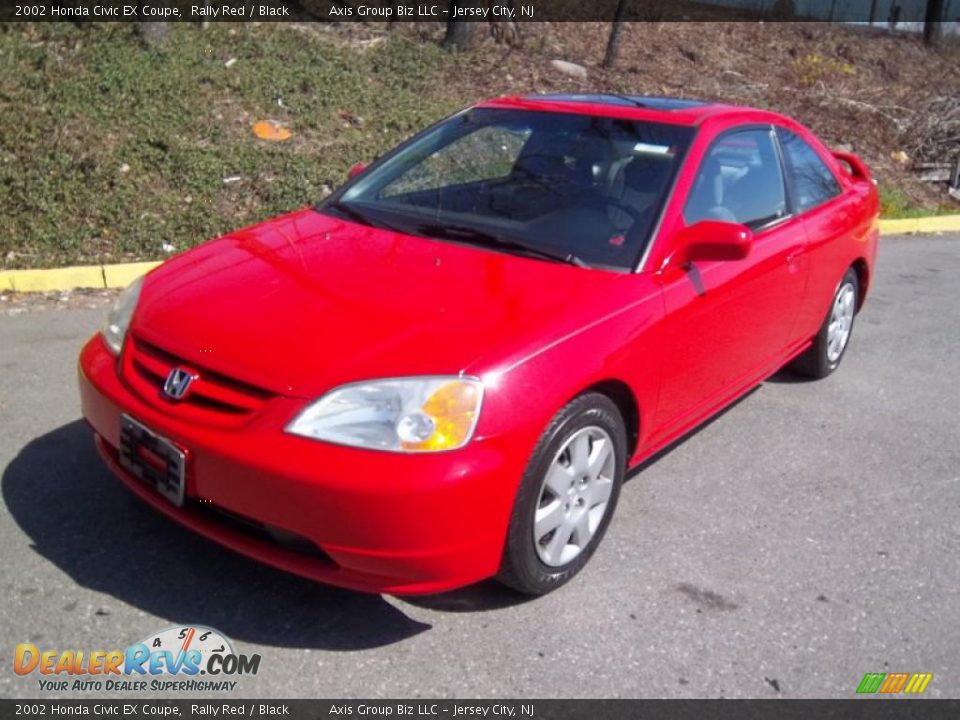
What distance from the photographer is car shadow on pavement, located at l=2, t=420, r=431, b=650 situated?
3084 mm

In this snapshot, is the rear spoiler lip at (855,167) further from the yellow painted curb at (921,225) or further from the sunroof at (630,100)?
the yellow painted curb at (921,225)

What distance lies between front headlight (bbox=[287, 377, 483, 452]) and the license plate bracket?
42 centimetres

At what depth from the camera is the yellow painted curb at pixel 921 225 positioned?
34.9 feet

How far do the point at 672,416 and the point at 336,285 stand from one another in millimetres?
1390

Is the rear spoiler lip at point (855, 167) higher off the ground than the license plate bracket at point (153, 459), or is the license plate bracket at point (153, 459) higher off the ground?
the rear spoiler lip at point (855, 167)

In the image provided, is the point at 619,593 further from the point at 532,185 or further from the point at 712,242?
the point at 532,185

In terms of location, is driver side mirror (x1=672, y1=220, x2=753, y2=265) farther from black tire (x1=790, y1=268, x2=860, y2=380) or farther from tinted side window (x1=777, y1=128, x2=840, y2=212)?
black tire (x1=790, y1=268, x2=860, y2=380)

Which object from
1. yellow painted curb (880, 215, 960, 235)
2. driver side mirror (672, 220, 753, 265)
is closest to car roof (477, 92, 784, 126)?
driver side mirror (672, 220, 753, 265)

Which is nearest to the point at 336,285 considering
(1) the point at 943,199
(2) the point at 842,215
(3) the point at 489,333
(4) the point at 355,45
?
(3) the point at 489,333

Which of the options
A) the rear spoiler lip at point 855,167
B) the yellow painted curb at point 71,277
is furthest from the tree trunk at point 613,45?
the yellow painted curb at point 71,277

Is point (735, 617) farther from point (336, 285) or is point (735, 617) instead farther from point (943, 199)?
point (943, 199)

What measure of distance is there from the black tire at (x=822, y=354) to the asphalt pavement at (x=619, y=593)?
78 centimetres

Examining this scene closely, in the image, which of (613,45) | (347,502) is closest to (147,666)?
(347,502)

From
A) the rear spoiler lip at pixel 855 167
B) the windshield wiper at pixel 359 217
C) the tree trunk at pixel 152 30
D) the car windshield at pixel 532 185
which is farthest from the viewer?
the tree trunk at pixel 152 30
